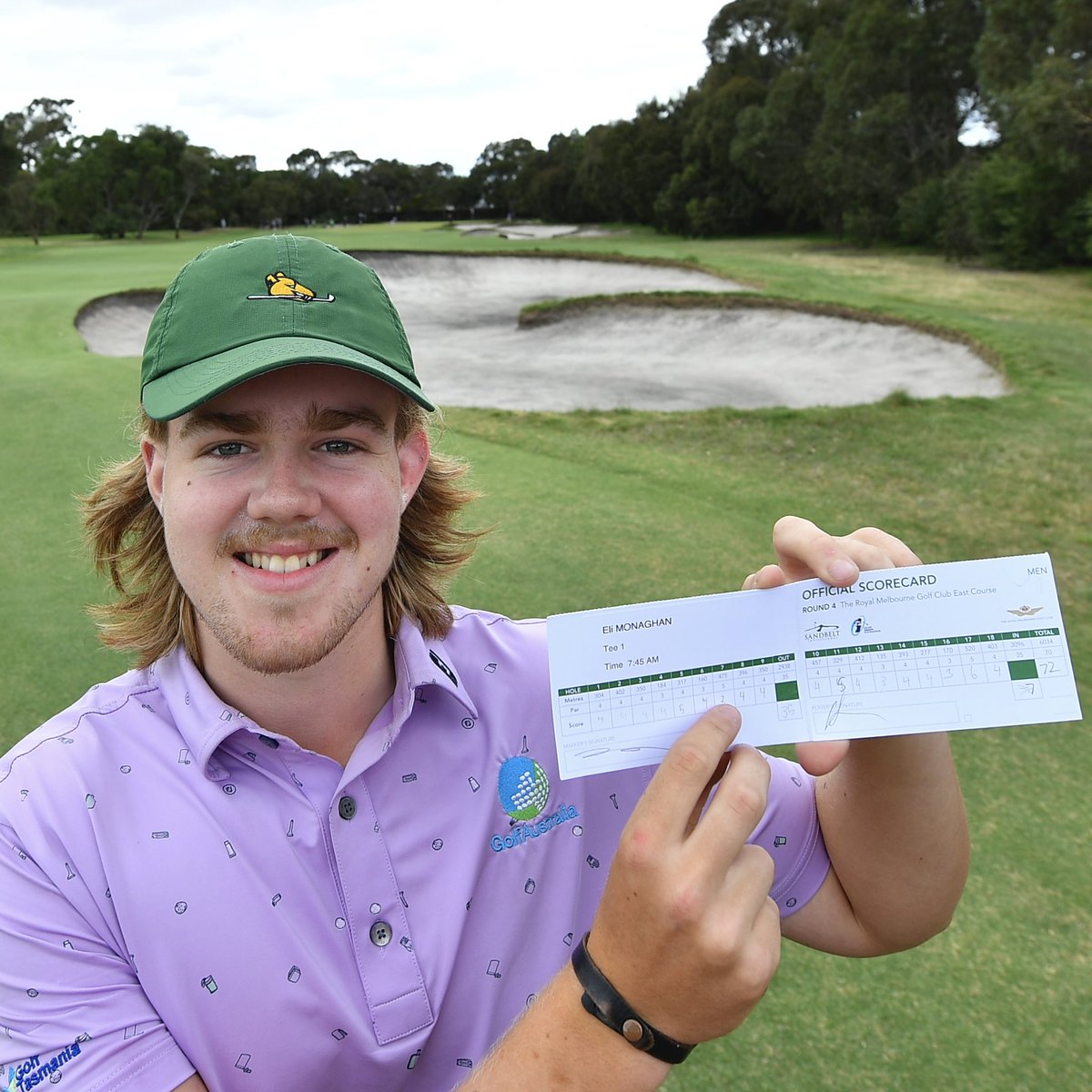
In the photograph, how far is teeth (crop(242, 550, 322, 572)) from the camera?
1305mm

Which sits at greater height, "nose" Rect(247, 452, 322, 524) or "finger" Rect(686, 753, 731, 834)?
"nose" Rect(247, 452, 322, 524)

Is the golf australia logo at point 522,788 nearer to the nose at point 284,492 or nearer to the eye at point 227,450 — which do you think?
the nose at point 284,492

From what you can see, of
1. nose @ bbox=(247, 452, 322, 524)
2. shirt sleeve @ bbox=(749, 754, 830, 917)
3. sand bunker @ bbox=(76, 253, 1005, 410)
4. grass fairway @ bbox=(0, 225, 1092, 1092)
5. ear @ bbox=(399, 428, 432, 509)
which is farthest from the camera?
sand bunker @ bbox=(76, 253, 1005, 410)

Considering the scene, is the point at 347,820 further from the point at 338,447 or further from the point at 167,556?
the point at 167,556

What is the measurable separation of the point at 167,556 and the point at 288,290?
562 mm

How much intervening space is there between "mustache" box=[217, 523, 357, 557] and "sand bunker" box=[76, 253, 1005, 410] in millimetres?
8197

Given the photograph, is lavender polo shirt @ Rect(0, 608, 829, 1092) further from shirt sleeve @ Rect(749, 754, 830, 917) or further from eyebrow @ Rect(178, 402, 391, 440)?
eyebrow @ Rect(178, 402, 391, 440)

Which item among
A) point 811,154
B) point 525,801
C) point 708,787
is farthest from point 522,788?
point 811,154

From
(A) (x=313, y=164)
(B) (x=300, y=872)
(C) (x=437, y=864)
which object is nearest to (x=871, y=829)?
(C) (x=437, y=864)

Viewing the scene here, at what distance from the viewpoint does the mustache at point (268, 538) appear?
1.30 meters

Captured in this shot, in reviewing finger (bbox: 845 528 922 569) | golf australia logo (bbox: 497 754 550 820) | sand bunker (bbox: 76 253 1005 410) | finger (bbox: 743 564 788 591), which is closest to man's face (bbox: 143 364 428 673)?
golf australia logo (bbox: 497 754 550 820)

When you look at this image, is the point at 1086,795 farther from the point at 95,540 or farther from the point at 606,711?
the point at 95,540

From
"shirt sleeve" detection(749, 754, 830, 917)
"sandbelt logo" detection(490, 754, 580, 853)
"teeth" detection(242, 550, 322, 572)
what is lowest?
"shirt sleeve" detection(749, 754, 830, 917)

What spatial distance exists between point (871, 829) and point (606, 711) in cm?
46
